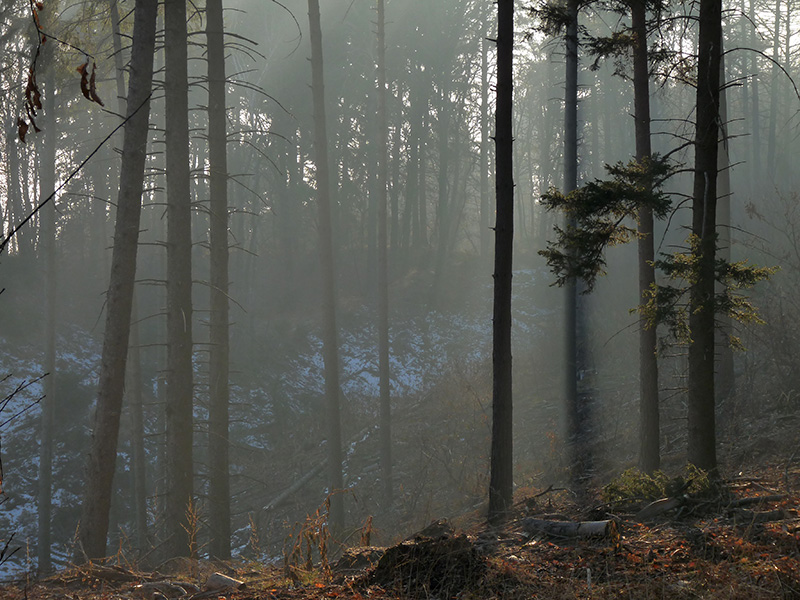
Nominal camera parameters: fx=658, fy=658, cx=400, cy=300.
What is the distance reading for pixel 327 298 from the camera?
48.1 feet

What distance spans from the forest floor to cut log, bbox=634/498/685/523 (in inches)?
0.5

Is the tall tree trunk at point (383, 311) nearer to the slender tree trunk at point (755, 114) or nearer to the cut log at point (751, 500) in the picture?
the cut log at point (751, 500)

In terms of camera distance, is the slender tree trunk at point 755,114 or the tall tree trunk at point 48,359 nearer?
the tall tree trunk at point 48,359

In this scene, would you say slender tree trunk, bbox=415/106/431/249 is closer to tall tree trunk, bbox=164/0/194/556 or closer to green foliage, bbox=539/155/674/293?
tall tree trunk, bbox=164/0/194/556

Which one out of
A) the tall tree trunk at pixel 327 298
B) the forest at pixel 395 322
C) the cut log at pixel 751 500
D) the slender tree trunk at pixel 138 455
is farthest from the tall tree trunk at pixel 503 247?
the slender tree trunk at pixel 138 455

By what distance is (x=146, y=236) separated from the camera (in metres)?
29.5

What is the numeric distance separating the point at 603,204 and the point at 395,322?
19.0 metres

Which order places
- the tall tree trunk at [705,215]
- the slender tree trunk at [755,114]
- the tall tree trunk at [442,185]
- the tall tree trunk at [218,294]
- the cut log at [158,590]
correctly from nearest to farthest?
1. the cut log at [158,590]
2. the tall tree trunk at [705,215]
3. the tall tree trunk at [218,294]
4. the tall tree trunk at [442,185]
5. the slender tree trunk at [755,114]

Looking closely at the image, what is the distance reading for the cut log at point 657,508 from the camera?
20.1ft

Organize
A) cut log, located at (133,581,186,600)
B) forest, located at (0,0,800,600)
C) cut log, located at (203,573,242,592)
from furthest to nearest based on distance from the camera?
forest, located at (0,0,800,600) < cut log, located at (133,581,186,600) < cut log, located at (203,573,242,592)

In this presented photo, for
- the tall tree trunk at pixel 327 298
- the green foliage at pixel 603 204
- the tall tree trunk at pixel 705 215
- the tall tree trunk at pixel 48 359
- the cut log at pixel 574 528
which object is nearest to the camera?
the cut log at pixel 574 528

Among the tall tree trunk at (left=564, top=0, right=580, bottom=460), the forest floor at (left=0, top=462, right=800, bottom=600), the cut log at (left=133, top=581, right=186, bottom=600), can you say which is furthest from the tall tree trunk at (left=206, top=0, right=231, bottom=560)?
the tall tree trunk at (left=564, top=0, right=580, bottom=460)

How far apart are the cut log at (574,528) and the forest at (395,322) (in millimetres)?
29

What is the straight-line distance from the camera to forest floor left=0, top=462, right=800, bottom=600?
14.0 ft
